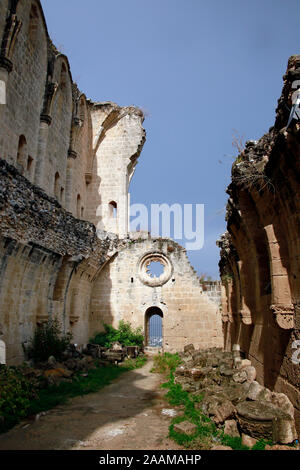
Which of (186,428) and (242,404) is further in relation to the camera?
(186,428)

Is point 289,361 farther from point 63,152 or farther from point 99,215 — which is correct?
point 99,215

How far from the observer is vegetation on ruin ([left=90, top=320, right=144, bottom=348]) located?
53.5 ft

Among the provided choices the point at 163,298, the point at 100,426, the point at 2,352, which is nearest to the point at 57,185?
the point at 163,298

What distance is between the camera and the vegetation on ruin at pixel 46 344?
33.7 ft

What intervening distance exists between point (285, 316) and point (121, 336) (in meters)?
12.7

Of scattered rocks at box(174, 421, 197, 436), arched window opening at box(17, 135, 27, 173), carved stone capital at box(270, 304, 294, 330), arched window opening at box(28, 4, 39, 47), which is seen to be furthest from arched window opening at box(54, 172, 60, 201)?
carved stone capital at box(270, 304, 294, 330)

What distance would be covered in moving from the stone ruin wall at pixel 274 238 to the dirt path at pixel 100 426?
2.05 meters

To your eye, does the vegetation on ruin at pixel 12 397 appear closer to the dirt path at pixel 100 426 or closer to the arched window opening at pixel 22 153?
the dirt path at pixel 100 426

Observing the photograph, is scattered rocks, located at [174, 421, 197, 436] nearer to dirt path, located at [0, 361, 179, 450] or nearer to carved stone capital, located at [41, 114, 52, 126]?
dirt path, located at [0, 361, 179, 450]

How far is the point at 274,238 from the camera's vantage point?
5.61 m

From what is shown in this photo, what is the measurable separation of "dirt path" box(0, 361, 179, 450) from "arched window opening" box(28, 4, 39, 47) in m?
14.4

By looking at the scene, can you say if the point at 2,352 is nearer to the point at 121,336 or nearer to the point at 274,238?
the point at 274,238

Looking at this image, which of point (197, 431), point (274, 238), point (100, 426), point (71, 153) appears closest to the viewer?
point (197, 431)

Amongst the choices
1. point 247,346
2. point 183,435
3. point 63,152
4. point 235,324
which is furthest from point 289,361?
point 63,152
